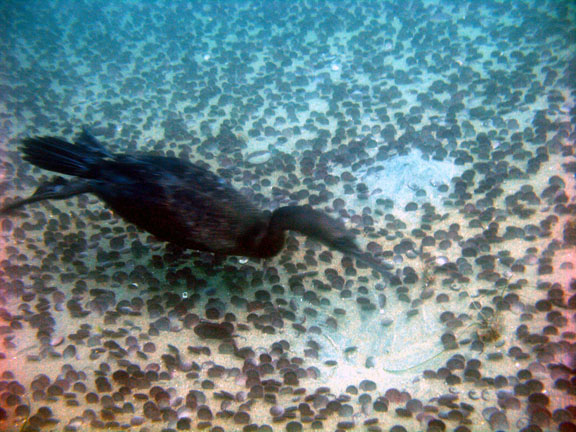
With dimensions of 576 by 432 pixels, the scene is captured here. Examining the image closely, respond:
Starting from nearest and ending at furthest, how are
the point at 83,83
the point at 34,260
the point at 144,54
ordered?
1. the point at 34,260
2. the point at 83,83
3. the point at 144,54

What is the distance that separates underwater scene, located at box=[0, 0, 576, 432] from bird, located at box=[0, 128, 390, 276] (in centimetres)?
2

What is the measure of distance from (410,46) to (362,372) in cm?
770

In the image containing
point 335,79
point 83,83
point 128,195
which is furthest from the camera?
point 83,83

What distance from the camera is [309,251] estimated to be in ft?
14.7

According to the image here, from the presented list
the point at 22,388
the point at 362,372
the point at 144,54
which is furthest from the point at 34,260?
the point at 144,54

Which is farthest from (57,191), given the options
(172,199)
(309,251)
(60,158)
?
(309,251)

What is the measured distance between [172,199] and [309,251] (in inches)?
70.3

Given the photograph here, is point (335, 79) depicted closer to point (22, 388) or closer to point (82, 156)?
point (82, 156)

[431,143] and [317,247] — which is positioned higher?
[431,143]

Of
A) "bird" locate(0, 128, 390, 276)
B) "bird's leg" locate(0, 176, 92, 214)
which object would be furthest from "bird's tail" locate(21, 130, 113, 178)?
"bird's leg" locate(0, 176, 92, 214)

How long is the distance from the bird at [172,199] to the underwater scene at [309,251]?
2 centimetres

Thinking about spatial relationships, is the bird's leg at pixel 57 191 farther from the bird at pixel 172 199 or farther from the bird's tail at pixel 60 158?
the bird's tail at pixel 60 158

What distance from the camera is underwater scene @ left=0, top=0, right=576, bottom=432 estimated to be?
10.2ft

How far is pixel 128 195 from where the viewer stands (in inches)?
152
